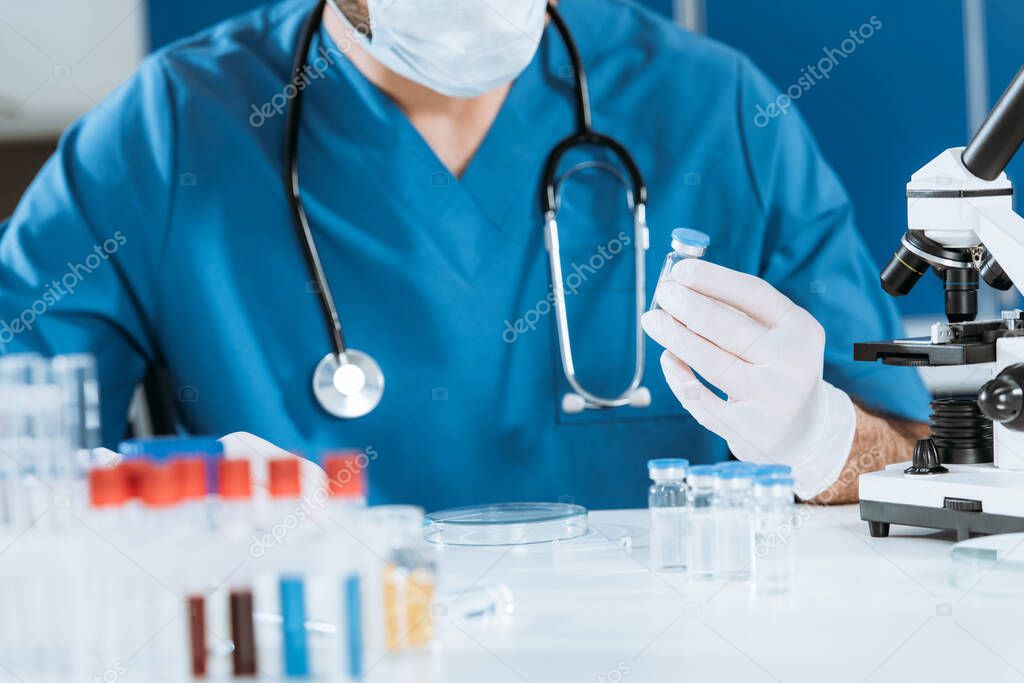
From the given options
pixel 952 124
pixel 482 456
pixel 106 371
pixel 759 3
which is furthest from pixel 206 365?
pixel 952 124

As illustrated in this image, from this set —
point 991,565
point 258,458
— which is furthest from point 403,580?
point 991,565

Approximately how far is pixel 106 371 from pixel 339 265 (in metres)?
0.38

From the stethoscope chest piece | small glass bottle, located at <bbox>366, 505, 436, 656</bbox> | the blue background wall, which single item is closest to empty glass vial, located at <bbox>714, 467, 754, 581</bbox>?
small glass bottle, located at <bbox>366, 505, 436, 656</bbox>

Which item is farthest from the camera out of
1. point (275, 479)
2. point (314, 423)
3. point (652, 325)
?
point (314, 423)

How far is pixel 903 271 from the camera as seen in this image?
1.26 meters

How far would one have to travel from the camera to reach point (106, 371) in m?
1.67

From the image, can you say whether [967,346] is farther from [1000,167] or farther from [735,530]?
[735,530]

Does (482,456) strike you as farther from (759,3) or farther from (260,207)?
(759,3)

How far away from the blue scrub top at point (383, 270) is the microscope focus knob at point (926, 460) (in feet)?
1.58

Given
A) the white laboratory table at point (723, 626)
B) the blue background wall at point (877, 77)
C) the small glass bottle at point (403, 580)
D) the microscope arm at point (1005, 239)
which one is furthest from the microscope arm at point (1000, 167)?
the blue background wall at point (877, 77)

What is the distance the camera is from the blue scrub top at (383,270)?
1.64 m

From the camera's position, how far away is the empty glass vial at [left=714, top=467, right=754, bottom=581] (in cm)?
103

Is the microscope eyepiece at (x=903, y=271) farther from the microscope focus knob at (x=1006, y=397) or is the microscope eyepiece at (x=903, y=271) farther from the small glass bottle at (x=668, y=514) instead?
the small glass bottle at (x=668, y=514)

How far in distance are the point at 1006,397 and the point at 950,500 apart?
5.2 inches
